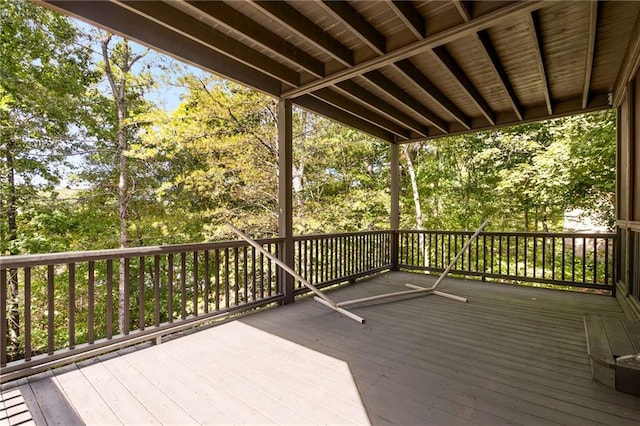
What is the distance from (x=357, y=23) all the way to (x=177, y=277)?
28.0 ft

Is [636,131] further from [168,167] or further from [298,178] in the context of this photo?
[168,167]

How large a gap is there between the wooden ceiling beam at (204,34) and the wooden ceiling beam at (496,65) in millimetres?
2061

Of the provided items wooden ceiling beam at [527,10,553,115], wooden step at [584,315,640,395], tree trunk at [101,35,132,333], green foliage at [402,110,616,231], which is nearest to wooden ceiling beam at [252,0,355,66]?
wooden ceiling beam at [527,10,553,115]

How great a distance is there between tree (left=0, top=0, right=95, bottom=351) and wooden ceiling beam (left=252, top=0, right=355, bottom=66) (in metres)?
7.50

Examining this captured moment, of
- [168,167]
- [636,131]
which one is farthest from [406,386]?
[168,167]

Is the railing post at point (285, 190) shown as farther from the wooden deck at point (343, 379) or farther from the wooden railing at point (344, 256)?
the wooden deck at point (343, 379)

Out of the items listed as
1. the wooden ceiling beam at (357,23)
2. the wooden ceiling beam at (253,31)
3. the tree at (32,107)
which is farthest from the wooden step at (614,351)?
the tree at (32,107)

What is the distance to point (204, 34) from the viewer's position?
264 centimetres

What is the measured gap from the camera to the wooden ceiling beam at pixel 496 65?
2857 mm

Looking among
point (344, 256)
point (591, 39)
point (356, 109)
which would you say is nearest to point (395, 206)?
point (344, 256)

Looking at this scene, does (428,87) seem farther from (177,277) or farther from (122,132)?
(177,277)

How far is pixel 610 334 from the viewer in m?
2.36

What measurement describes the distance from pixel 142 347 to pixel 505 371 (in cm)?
303

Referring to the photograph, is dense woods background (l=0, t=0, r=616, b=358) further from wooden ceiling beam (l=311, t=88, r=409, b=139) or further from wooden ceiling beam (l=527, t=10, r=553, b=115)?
wooden ceiling beam (l=527, t=10, r=553, b=115)
